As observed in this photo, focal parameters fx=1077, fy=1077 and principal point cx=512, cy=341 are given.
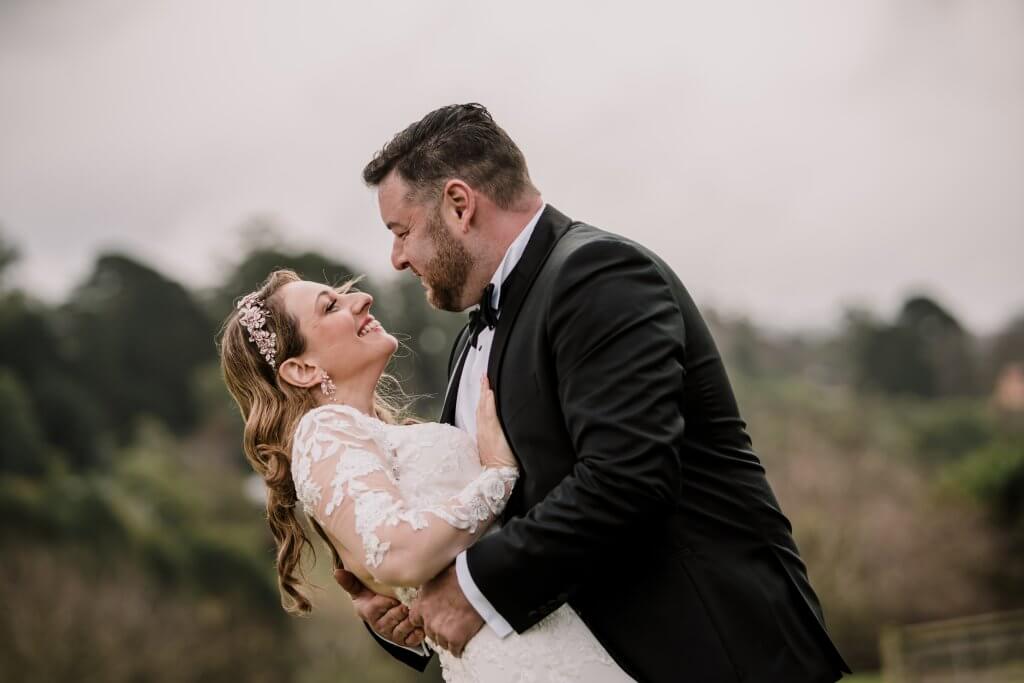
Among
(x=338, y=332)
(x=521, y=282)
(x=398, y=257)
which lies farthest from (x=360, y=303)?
(x=521, y=282)

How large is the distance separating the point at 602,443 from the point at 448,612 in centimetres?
59

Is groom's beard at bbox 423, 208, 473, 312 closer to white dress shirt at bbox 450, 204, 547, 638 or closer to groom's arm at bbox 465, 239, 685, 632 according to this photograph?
white dress shirt at bbox 450, 204, 547, 638

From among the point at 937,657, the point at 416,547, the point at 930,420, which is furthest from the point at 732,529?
the point at 930,420

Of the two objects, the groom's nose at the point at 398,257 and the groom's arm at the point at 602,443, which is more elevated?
the groom's nose at the point at 398,257

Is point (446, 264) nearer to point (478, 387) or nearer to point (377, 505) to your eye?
point (478, 387)

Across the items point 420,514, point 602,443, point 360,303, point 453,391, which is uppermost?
point 360,303

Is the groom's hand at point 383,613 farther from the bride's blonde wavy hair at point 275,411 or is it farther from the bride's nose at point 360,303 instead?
the bride's nose at point 360,303

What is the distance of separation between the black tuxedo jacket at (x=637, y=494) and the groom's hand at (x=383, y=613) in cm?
54

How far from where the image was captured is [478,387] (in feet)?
10.5

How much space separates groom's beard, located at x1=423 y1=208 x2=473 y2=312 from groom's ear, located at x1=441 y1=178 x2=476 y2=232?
0.13 ft

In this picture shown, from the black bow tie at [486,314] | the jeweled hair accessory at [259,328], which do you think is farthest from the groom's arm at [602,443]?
the jeweled hair accessory at [259,328]

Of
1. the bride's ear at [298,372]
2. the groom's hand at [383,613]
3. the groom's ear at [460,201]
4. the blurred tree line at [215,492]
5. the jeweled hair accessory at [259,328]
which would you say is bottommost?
the blurred tree line at [215,492]

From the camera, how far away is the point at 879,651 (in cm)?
2630

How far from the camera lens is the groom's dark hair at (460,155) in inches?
120
